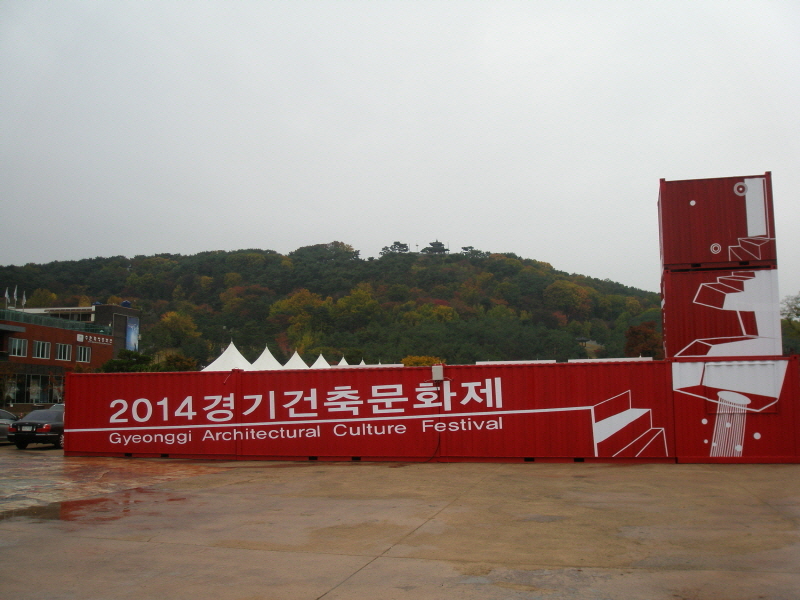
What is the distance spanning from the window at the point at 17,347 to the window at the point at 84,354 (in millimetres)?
8511

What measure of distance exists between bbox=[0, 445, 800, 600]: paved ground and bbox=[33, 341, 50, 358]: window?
156 feet

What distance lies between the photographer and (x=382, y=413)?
55.9ft

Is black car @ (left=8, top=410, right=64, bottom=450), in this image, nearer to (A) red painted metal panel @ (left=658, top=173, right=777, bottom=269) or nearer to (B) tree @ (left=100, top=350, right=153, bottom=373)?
(A) red painted metal panel @ (left=658, top=173, right=777, bottom=269)

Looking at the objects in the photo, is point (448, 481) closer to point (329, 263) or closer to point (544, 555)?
point (544, 555)

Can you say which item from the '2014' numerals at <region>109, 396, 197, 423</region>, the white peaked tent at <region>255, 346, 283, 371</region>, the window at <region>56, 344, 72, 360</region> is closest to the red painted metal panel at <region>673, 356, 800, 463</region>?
the '2014' numerals at <region>109, 396, 197, 423</region>

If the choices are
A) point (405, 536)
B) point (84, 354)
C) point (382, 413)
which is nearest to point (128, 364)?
point (84, 354)

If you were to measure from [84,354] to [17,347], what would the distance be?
10.6m

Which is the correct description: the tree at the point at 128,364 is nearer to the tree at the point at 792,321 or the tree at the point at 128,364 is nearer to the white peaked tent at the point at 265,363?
the white peaked tent at the point at 265,363

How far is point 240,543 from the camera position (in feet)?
25.5

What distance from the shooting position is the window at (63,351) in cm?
5919

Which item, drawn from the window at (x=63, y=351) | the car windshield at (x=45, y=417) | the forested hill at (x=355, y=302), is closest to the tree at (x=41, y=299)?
the forested hill at (x=355, y=302)

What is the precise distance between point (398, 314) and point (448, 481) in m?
91.2

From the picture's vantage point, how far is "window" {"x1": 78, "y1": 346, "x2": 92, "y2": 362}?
6303cm

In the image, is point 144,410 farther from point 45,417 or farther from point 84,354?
point 84,354
